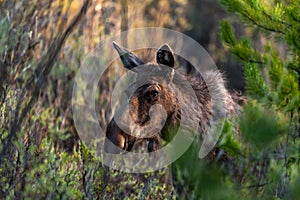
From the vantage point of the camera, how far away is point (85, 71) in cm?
1021

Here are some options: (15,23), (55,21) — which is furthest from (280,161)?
(55,21)

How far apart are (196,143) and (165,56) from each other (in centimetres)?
239

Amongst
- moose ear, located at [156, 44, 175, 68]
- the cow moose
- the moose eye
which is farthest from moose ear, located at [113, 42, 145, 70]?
the moose eye

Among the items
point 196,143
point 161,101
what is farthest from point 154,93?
point 196,143

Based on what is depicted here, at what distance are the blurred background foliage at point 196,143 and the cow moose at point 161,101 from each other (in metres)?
0.40

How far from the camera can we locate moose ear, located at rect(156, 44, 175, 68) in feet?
23.1

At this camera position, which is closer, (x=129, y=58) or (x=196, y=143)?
(x=196, y=143)

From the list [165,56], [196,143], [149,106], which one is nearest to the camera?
[196,143]

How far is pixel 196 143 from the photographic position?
4.83m

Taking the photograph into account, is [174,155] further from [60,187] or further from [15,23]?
[15,23]

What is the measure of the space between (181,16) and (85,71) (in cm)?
718

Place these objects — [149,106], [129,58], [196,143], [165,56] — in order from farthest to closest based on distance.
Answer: [129,58] → [165,56] → [149,106] → [196,143]

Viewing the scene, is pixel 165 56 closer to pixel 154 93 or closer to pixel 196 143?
pixel 154 93

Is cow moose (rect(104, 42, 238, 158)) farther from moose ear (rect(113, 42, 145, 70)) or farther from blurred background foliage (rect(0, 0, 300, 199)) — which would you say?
blurred background foliage (rect(0, 0, 300, 199))
